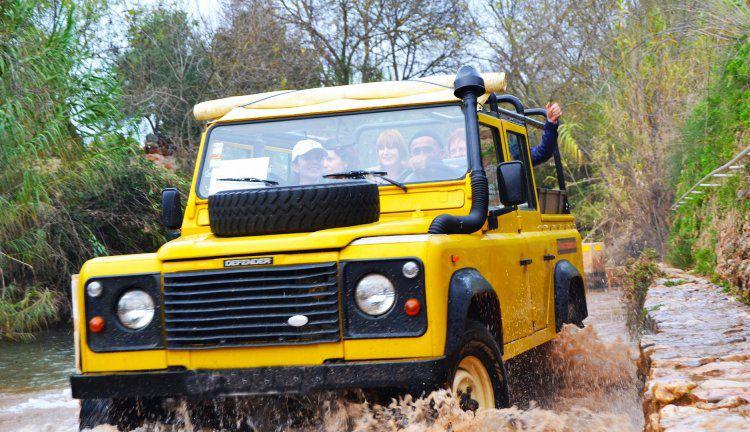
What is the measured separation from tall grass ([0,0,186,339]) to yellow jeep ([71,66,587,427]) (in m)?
8.12

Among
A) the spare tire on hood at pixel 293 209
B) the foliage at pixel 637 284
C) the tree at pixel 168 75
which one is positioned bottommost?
the foliage at pixel 637 284

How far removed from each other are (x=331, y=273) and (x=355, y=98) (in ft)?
6.17

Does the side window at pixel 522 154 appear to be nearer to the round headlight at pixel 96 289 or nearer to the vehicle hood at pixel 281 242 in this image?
the vehicle hood at pixel 281 242

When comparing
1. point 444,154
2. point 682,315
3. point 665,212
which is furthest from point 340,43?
point 444,154

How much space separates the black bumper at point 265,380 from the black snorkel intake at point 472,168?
0.83m

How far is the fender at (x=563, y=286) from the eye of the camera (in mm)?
7023

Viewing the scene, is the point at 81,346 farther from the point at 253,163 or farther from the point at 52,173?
the point at 52,173

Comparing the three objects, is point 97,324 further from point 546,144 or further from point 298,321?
point 546,144

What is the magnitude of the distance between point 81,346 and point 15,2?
10007mm

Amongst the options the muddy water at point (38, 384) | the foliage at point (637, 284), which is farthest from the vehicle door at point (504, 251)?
the foliage at point (637, 284)

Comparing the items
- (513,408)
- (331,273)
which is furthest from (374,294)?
(513,408)

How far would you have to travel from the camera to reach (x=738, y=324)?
22.8 ft

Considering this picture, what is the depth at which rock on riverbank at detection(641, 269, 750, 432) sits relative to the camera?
13.4ft

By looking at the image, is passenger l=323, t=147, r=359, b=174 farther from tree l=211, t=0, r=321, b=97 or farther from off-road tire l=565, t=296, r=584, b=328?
tree l=211, t=0, r=321, b=97
